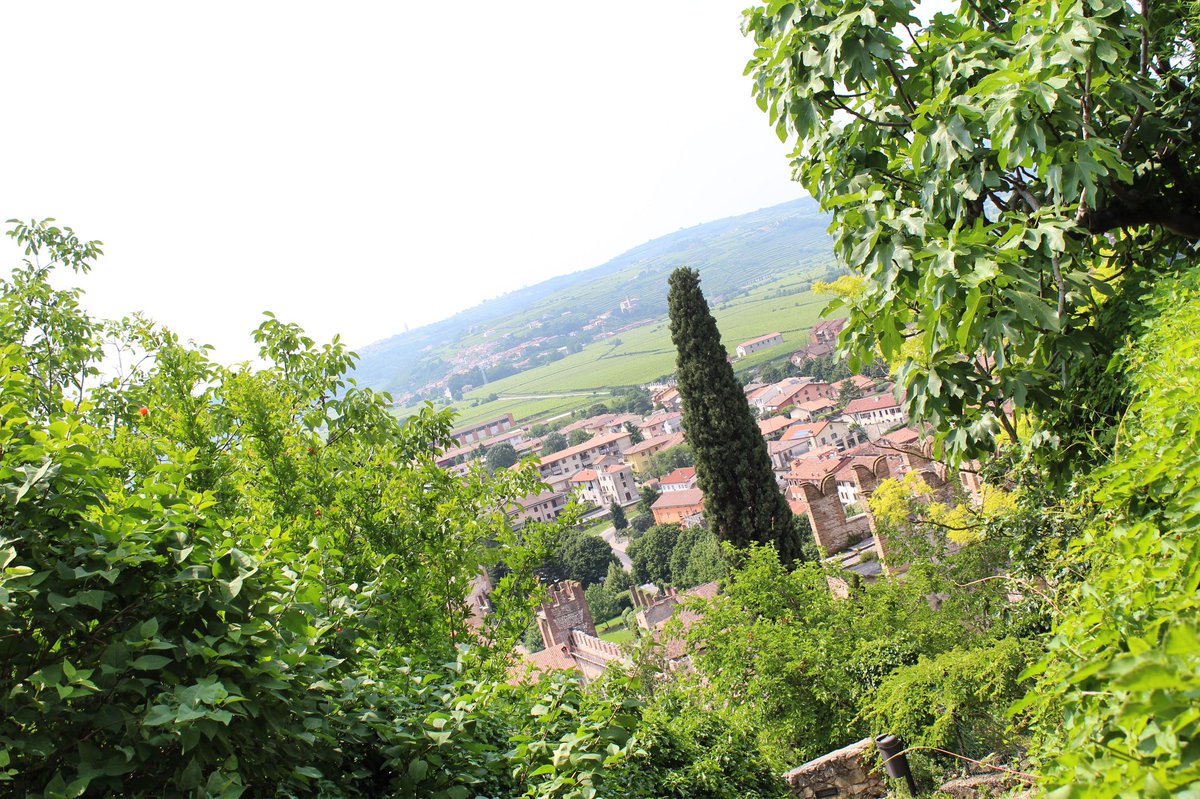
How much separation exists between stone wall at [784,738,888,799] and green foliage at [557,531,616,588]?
4187 cm

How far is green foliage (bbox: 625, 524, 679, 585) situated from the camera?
4831 cm

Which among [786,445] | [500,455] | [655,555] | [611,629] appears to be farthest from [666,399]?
[611,629]

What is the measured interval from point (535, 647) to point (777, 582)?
33.5 m

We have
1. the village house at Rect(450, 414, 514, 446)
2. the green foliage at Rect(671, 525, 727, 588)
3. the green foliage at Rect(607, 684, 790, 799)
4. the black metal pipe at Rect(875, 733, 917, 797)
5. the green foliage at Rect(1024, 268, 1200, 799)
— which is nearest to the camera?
the green foliage at Rect(1024, 268, 1200, 799)

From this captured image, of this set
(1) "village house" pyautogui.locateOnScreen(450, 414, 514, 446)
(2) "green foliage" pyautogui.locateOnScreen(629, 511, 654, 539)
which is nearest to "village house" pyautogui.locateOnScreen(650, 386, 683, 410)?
(1) "village house" pyautogui.locateOnScreen(450, 414, 514, 446)

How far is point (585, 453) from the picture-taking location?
94.5 metres

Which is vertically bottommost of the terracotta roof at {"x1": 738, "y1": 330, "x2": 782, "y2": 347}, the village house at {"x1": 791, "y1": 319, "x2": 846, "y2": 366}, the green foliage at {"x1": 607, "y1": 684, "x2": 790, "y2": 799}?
the village house at {"x1": 791, "y1": 319, "x2": 846, "y2": 366}

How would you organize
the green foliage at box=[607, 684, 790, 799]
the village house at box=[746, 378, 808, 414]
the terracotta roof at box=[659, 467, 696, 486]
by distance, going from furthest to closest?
the village house at box=[746, 378, 808, 414], the terracotta roof at box=[659, 467, 696, 486], the green foliage at box=[607, 684, 790, 799]

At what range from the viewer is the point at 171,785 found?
2.09m

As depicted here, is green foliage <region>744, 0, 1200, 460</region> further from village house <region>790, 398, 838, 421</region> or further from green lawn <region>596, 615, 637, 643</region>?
village house <region>790, 398, 838, 421</region>

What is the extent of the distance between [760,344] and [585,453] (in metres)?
39.8

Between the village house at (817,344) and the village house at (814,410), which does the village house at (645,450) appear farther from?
the village house at (817,344)

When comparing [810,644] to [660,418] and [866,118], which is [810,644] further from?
[660,418]

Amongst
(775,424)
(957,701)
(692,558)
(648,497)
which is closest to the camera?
(957,701)
